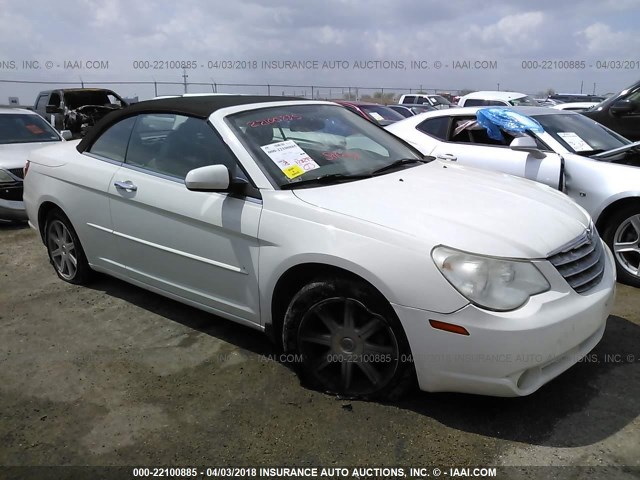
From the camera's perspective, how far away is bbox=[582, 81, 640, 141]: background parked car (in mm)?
7500

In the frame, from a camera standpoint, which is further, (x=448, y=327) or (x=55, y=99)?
(x=55, y=99)

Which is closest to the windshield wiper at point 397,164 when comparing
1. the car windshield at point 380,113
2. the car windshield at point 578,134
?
the car windshield at point 578,134

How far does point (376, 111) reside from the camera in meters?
12.2

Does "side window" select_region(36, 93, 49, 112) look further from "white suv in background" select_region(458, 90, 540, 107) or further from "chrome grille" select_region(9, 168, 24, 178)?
"white suv in background" select_region(458, 90, 540, 107)

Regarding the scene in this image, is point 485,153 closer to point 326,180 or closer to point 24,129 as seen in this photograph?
point 326,180

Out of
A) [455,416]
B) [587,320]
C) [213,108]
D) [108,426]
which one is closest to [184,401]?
[108,426]

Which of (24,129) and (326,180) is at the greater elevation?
(24,129)

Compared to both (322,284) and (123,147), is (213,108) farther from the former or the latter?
(322,284)

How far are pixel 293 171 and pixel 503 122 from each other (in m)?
3.23

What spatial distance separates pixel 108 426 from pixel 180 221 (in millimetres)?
1251

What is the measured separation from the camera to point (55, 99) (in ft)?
46.4

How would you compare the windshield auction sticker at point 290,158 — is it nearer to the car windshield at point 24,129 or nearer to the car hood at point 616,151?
the car hood at point 616,151

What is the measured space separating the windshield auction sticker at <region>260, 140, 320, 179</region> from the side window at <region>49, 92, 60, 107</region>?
12748 mm

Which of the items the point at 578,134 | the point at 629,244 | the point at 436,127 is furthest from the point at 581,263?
the point at 436,127
